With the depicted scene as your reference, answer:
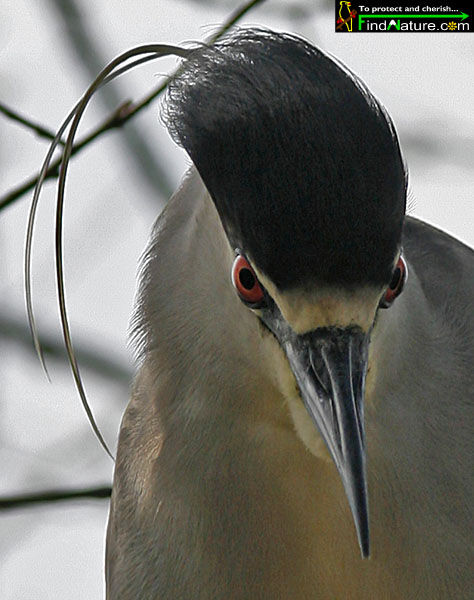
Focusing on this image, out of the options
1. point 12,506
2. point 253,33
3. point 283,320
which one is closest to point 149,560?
point 12,506

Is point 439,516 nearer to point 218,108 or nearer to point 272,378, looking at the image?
point 272,378

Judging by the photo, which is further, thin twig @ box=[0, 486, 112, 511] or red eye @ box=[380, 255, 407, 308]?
thin twig @ box=[0, 486, 112, 511]

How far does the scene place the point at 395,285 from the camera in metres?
2.13

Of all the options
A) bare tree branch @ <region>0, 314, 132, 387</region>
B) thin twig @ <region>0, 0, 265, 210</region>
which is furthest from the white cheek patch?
bare tree branch @ <region>0, 314, 132, 387</region>

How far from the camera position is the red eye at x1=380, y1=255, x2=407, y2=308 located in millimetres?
2122

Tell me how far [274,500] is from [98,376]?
1438 mm

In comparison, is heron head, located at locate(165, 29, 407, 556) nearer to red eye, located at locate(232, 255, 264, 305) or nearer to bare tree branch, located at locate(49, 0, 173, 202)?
red eye, located at locate(232, 255, 264, 305)

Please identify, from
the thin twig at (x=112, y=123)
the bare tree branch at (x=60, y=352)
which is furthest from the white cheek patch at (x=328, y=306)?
the bare tree branch at (x=60, y=352)

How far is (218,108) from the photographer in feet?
7.32

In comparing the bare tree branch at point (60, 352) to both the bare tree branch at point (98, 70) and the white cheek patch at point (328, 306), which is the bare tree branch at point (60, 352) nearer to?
the bare tree branch at point (98, 70)

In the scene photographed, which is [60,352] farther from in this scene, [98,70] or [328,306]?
[328,306]

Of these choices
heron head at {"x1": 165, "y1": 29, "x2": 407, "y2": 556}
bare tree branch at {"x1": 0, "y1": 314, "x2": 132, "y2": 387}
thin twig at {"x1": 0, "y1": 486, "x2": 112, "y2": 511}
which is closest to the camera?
heron head at {"x1": 165, "y1": 29, "x2": 407, "y2": 556}

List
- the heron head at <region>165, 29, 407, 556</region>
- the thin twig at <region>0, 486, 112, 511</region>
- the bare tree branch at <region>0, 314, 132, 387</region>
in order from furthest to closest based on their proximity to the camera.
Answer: the bare tree branch at <region>0, 314, 132, 387</region>, the thin twig at <region>0, 486, 112, 511</region>, the heron head at <region>165, 29, 407, 556</region>

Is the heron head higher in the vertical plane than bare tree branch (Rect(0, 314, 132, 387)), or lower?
higher
